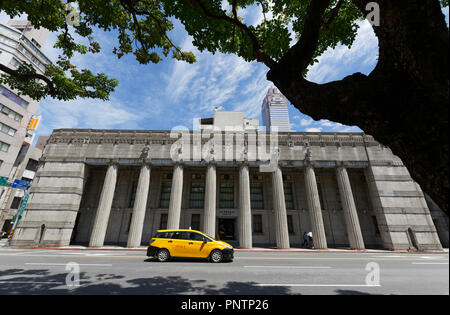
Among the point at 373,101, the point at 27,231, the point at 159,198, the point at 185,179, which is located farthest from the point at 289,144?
the point at 27,231

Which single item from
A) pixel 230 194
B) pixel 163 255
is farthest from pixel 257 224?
pixel 163 255

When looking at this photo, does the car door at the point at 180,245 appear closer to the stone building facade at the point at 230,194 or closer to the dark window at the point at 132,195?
the stone building facade at the point at 230,194

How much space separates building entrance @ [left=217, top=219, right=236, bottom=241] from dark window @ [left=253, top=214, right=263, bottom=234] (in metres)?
2.56

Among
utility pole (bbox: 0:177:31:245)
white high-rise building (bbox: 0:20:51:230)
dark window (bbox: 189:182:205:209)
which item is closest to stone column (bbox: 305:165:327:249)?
dark window (bbox: 189:182:205:209)

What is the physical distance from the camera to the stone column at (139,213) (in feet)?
58.6

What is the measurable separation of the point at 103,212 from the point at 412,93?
2347 centimetres

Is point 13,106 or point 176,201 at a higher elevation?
point 13,106

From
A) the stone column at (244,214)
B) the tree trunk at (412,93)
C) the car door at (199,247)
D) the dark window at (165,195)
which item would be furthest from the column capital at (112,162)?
the tree trunk at (412,93)

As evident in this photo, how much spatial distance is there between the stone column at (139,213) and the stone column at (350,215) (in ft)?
70.2

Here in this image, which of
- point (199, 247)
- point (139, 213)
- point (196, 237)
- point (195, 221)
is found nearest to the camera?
point (199, 247)

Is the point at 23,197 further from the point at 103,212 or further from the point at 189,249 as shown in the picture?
the point at 189,249

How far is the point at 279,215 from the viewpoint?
728 inches

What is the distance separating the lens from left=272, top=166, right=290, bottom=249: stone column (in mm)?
17859
